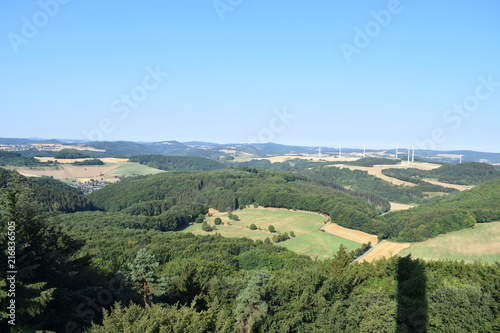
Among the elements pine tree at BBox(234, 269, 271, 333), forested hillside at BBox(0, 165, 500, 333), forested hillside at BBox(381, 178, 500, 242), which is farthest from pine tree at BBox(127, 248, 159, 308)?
forested hillside at BBox(381, 178, 500, 242)

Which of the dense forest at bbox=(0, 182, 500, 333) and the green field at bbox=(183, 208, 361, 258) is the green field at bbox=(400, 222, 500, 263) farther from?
the dense forest at bbox=(0, 182, 500, 333)

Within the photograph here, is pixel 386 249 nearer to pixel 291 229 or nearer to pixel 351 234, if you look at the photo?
pixel 351 234

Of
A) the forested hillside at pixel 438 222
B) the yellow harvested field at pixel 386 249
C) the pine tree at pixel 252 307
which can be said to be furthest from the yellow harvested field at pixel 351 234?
the pine tree at pixel 252 307

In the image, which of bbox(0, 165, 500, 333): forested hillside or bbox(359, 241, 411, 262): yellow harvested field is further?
bbox(359, 241, 411, 262): yellow harvested field

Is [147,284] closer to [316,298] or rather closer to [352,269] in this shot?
[316,298]

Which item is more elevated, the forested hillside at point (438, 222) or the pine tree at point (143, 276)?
the pine tree at point (143, 276)

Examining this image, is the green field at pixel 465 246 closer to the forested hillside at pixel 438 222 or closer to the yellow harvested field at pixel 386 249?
the yellow harvested field at pixel 386 249
